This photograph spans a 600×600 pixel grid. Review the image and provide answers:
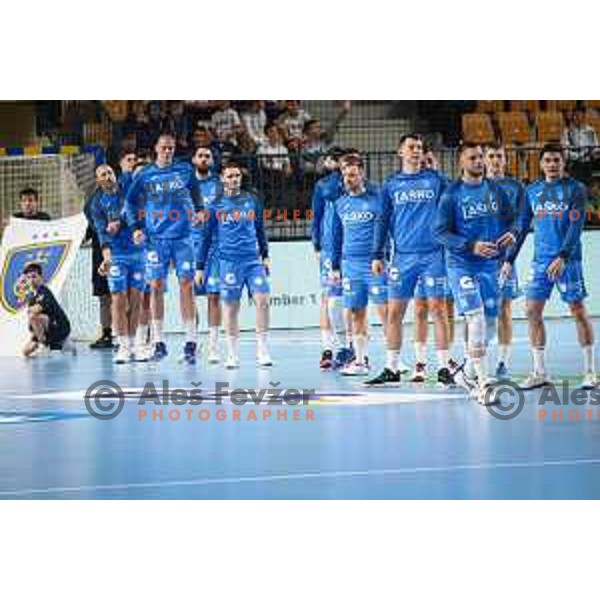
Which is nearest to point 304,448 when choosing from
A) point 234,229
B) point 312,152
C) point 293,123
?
point 234,229

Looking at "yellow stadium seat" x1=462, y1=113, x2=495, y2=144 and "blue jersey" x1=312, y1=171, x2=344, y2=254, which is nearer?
"blue jersey" x1=312, y1=171, x2=344, y2=254

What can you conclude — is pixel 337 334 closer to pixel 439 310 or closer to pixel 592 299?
pixel 439 310

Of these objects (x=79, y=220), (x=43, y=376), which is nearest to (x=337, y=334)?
(x=43, y=376)

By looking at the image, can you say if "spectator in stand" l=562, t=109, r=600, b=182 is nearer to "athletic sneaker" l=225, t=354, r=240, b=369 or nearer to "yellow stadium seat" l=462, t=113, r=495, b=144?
"yellow stadium seat" l=462, t=113, r=495, b=144

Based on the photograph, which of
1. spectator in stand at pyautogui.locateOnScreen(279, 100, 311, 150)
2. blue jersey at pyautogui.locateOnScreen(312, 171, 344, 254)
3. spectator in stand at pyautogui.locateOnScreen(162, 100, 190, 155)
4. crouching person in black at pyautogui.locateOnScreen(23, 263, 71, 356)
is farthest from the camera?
spectator in stand at pyautogui.locateOnScreen(279, 100, 311, 150)

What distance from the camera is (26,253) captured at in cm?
1817

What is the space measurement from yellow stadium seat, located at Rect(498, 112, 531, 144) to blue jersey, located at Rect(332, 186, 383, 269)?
22.7 feet

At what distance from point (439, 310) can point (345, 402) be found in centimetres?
87

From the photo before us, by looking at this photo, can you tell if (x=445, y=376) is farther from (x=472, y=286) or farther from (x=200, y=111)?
(x=200, y=111)

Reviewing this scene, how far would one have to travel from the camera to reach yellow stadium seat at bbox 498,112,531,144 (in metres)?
20.8

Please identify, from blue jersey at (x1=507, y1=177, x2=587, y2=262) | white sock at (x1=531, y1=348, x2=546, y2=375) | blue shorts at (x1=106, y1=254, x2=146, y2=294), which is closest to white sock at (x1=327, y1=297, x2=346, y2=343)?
blue shorts at (x1=106, y1=254, x2=146, y2=294)

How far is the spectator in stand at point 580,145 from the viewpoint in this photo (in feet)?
64.3

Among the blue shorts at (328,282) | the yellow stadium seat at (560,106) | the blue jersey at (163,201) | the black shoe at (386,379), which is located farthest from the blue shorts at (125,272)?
the yellow stadium seat at (560,106)

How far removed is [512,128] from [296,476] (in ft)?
38.8
